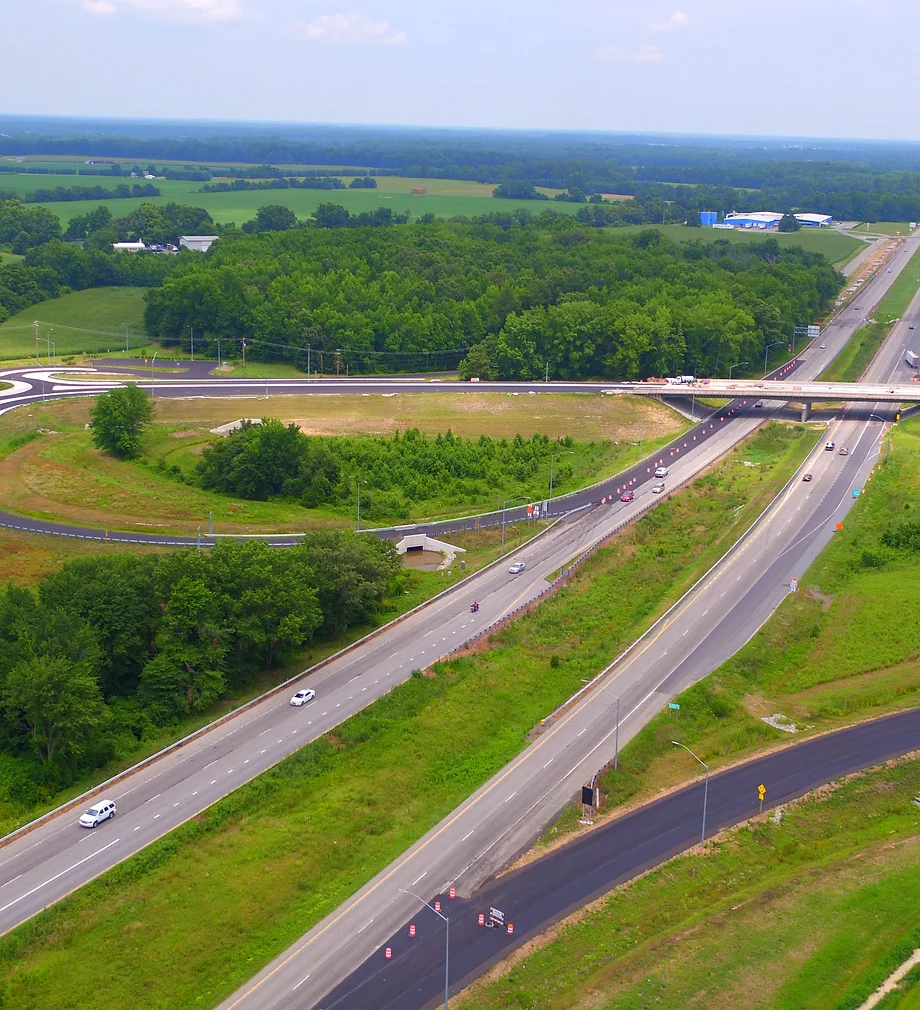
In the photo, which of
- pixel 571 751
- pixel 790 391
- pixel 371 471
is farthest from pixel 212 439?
pixel 571 751

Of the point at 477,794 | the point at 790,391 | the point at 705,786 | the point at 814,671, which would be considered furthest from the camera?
the point at 790,391

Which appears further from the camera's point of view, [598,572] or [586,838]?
[598,572]

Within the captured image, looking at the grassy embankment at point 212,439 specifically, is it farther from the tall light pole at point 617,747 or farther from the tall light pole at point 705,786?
the tall light pole at point 705,786

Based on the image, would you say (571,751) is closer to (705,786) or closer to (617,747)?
(617,747)

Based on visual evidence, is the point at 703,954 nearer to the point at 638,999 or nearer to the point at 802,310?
the point at 638,999

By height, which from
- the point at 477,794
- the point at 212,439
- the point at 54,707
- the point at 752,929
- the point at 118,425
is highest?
the point at 54,707

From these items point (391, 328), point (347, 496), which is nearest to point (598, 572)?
point (347, 496)
